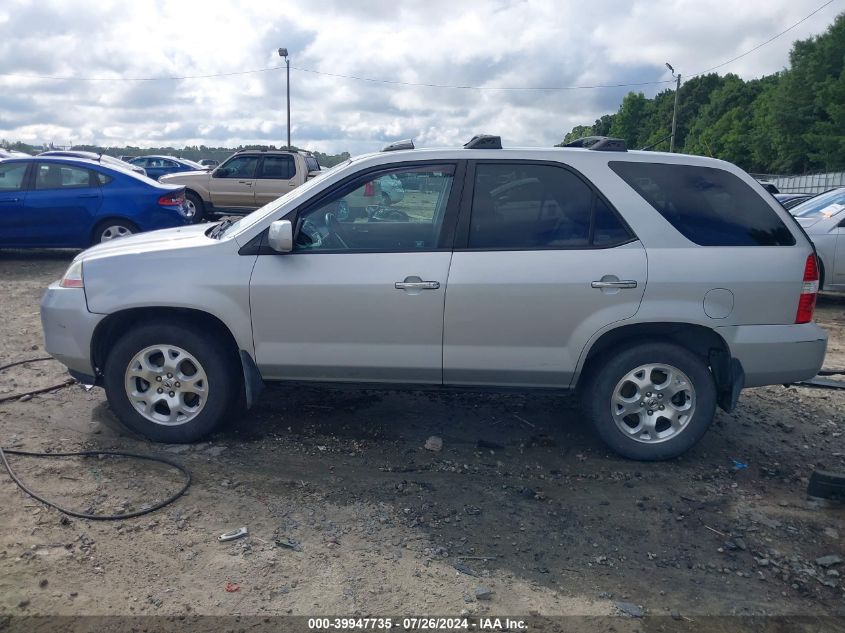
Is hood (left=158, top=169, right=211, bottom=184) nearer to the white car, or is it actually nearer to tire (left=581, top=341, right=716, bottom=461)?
the white car

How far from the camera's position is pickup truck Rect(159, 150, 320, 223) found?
17016 mm

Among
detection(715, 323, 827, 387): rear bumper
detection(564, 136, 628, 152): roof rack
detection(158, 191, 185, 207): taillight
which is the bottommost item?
detection(715, 323, 827, 387): rear bumper

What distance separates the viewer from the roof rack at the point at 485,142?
4.75 m

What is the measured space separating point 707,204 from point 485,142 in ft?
4.67

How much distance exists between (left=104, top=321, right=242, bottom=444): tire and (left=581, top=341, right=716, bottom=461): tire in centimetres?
230

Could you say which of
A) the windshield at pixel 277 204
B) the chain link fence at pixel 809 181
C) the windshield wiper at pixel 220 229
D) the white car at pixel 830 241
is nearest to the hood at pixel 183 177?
the windshield wiper at pixel 220 229

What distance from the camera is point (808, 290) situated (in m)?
4.49

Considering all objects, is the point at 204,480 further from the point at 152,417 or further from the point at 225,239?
the point at 225,239

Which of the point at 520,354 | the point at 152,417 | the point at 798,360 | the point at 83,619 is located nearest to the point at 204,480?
the point at 152,417

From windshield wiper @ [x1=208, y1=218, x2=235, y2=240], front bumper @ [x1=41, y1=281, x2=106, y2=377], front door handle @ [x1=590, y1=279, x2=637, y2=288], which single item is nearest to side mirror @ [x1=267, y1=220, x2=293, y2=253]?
windshield wiper @ [x1=208, y1=218, x2=235, y2=240]

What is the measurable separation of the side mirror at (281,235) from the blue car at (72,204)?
7.27 m

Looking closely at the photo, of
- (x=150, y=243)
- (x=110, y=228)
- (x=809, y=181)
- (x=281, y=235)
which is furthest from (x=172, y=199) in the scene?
(x=809, y=181)

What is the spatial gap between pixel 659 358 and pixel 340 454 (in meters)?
2.06

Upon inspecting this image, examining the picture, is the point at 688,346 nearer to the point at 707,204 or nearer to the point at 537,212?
the point at 707,204
